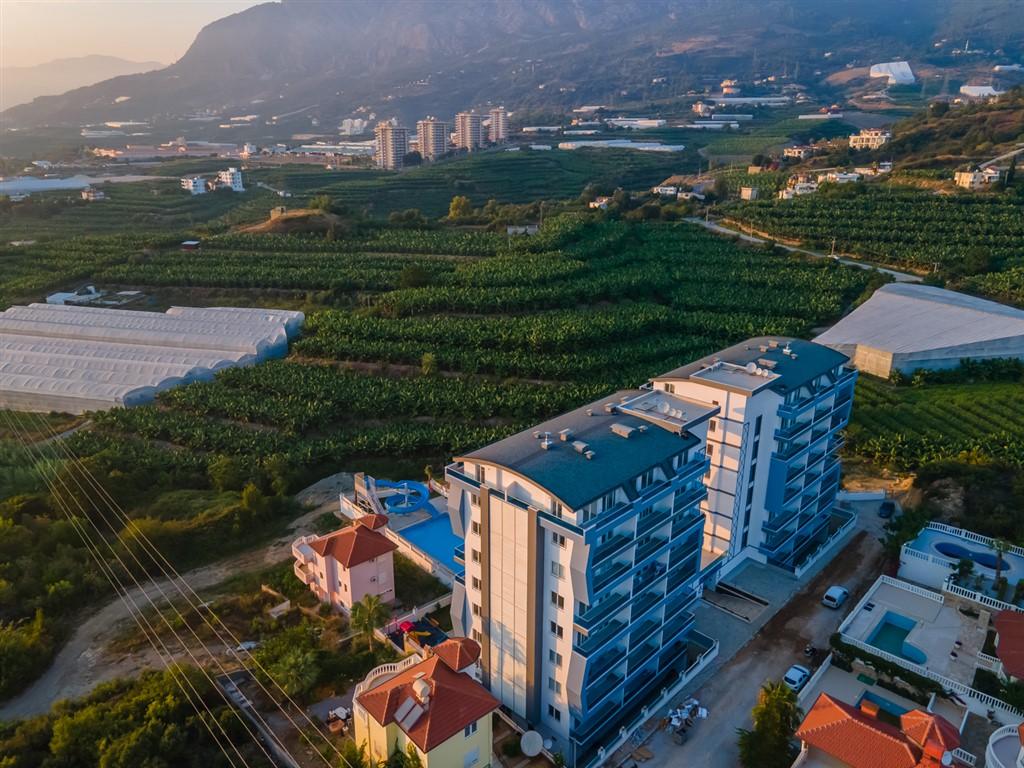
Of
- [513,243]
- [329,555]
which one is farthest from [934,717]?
[513,243]

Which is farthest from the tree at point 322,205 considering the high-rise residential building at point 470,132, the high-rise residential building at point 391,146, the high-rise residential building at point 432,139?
the high-rise residential building at point 470,132

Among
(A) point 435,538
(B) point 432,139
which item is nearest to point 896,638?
(A) point 435,538

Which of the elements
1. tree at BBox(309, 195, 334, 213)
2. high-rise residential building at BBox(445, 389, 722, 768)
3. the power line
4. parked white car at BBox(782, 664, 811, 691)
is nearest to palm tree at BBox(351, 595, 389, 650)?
high-rise residential building at BBox(445, 389, 722, 768)

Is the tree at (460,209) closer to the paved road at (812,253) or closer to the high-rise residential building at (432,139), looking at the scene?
the paved road at (812,253)

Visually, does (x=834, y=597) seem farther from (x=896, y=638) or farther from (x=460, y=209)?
(x=460, y=209)

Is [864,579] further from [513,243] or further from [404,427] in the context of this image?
[513,243]

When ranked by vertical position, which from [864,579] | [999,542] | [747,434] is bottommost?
[864,579]
